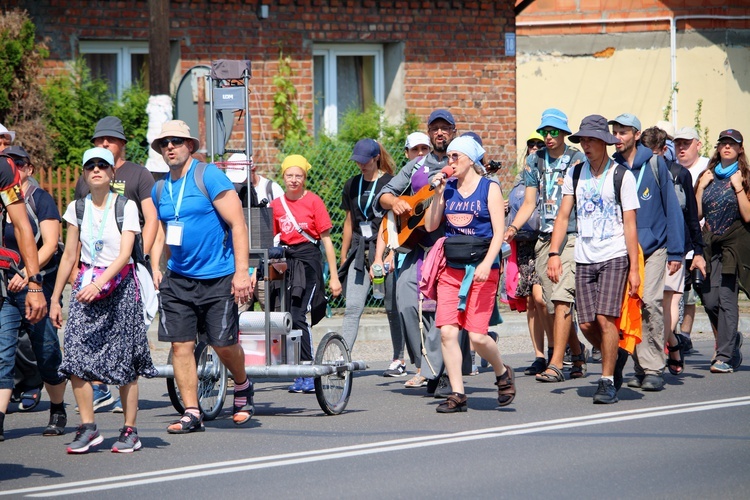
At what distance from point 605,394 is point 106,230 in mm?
3749

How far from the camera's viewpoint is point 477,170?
29.4 feet

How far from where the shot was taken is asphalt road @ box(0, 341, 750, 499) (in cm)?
654

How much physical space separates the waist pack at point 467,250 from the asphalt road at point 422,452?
3.53ft

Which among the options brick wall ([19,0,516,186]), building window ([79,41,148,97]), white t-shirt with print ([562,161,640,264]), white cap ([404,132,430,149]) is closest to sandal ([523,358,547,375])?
white t-shirt with print ([562,161,640,264])

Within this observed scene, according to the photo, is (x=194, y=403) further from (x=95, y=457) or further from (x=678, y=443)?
(x=678, y=443)

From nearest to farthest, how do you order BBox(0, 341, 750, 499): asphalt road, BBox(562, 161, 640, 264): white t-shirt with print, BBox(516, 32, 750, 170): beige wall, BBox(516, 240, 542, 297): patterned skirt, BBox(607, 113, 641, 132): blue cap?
1. BBox(0, 341, 750, 499): asphalt road
2. BBox(562, 161, 640, 264): white t-shirt with print
3. BBox(607, 113, 641, 132): blue cap
4. BBox(516, 240, 542, 297): patterned skirt
5. BBox(516, 32, 750, 170): beige wall

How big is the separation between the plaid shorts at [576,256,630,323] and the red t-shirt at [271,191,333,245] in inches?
91.6

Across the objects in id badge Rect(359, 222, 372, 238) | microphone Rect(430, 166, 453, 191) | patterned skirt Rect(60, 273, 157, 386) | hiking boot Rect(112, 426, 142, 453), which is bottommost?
hiking boot Rect(112, 426, 142, 453)

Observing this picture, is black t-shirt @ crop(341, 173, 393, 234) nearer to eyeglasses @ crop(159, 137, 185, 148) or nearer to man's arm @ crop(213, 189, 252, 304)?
man's arm @ crop(213, 189, 252, 304)

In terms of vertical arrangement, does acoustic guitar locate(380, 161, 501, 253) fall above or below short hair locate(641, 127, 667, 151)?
below

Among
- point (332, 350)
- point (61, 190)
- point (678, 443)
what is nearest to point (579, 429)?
point (678, 443)

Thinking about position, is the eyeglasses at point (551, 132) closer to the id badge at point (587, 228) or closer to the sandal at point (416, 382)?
the id badge at point (587, 228)

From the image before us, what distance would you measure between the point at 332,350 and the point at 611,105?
15764 millimetres

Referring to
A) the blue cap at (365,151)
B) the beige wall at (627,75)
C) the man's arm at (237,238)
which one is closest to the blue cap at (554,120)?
the blue cap at (365,151)
